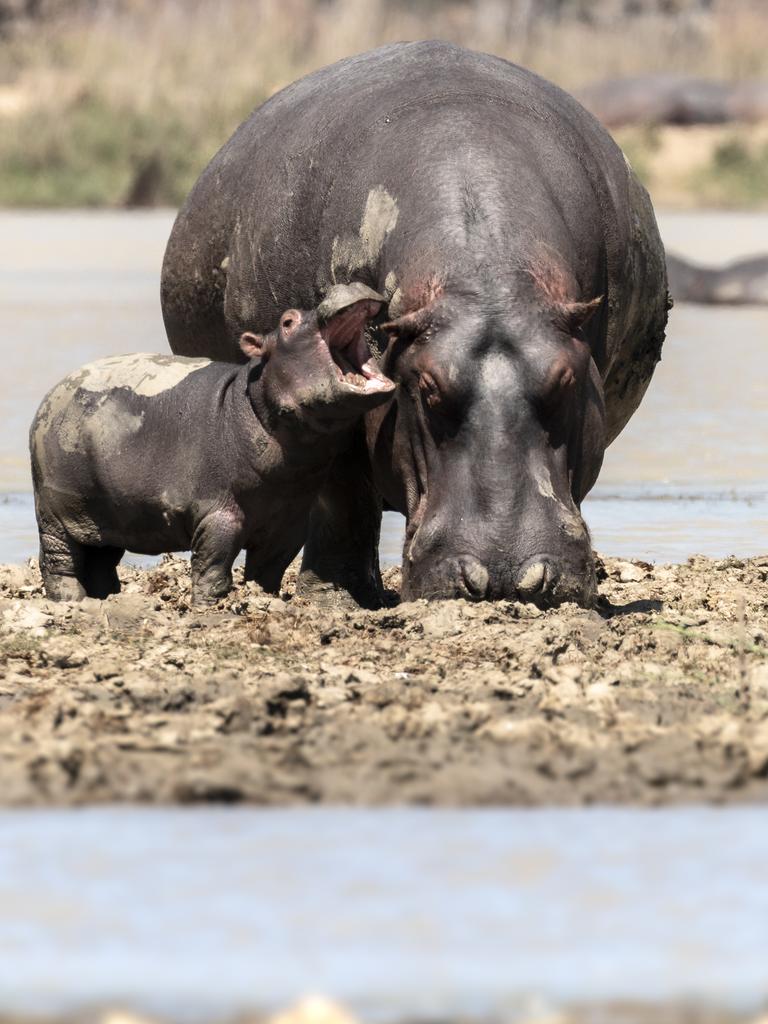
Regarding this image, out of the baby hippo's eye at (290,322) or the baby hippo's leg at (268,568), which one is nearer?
the baby hippo's eye at (290,322)

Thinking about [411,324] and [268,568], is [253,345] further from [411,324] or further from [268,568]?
[268,568]

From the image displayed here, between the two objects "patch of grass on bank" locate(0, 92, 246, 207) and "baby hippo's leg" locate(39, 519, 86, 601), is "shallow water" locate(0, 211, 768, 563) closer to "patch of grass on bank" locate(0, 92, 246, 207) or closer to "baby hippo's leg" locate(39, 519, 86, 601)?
"baby hippo's leg" locate(39, 519, 86, 601)

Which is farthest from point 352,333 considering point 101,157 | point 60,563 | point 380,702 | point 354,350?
point 101,157

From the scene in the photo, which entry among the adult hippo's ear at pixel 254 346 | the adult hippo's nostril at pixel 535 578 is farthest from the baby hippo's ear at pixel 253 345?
the adult hippo's nostril at pixel 535 578

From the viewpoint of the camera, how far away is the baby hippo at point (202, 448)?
17.1 feet

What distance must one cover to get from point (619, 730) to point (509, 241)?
1.83 metres

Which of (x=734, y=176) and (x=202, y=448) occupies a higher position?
(x=734, y=176)

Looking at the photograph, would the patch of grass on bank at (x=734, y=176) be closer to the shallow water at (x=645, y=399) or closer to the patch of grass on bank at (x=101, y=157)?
the shallow water at (x=645, y=399)

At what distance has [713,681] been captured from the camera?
168 inches

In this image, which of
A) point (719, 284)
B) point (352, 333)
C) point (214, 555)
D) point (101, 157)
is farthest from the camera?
point (101, 157)

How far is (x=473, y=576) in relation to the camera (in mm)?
4820

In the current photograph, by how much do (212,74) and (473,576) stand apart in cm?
2526

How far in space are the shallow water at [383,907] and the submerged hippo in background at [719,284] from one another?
13.7 m

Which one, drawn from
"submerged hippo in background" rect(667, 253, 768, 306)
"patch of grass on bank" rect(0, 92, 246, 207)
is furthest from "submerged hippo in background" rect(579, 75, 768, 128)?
"submerged hippo in background" rect(667, 253, 768, 306)
